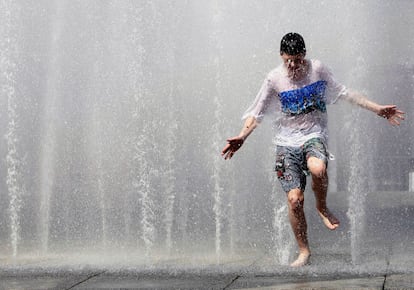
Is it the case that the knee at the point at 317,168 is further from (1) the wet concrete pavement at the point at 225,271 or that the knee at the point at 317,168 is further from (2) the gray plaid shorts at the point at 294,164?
(1) the wet concrete pavement at the point at 225,271

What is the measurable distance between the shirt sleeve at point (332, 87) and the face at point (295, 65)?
0.46 feet

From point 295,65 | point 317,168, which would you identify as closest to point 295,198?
point 317,168

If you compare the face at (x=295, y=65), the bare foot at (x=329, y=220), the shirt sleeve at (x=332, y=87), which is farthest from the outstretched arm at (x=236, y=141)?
the bare foot at (x=329, y=220)

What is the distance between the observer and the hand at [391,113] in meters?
Answer: 6.22

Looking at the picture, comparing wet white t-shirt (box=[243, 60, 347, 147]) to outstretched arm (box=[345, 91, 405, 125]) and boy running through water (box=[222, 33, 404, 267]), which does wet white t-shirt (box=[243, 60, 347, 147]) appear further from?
outstretched arm (box=[345, 91, 405, 125])

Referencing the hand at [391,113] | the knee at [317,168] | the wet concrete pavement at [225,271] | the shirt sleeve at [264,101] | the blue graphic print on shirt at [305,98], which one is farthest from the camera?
the shirt sleeve at [264,101]

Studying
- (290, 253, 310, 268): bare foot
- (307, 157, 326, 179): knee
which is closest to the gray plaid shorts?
(307, 157, 326, 179): knee

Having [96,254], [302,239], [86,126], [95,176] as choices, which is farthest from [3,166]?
[302,239]

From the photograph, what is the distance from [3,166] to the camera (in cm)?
1975

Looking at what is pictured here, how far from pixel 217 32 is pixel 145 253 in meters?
3.92

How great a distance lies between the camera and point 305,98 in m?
6.32

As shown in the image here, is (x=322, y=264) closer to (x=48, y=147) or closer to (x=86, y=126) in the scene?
(x=86, y=126)

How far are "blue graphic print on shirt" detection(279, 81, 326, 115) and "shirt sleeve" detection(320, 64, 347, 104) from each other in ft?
0.13

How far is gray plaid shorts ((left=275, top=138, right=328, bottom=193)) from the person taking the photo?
6.29 meters
